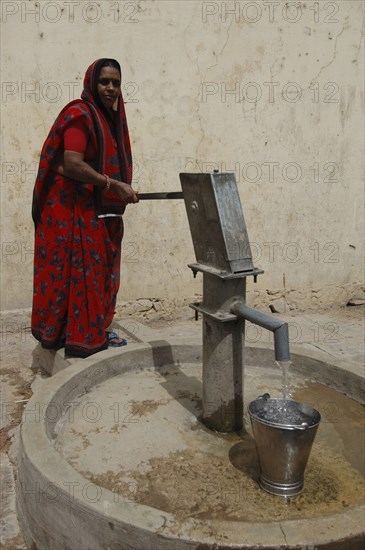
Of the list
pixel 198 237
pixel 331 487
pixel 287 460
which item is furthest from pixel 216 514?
pixel 198 237

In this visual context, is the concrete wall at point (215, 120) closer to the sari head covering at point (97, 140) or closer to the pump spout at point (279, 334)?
the sari head covering at point (97, 140)

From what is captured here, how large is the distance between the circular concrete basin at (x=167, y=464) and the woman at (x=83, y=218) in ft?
1.25

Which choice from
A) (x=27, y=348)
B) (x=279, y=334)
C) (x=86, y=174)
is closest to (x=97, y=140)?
(x=86, y=174)

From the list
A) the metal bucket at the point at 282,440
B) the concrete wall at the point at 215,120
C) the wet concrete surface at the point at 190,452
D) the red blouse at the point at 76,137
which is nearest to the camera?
the metal bucket at the point at 282,440

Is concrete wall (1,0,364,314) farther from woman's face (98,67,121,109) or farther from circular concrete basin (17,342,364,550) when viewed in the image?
circular concrete basin (17,342,364,550)

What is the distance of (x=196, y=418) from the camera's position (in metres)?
2.89

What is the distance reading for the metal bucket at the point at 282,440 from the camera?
6.79ft

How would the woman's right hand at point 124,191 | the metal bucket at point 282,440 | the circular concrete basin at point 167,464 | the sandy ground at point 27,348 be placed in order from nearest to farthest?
the circular concrete basin at point 167,464 < the metal bucket at point 282,440 < the sandy ground at point 27,348 < the woman's right hand at point 124,191

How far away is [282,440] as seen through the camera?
207cm

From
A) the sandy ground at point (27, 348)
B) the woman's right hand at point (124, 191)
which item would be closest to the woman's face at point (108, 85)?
the woman's right hand at point (124, 191)

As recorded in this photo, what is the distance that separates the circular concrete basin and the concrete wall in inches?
81.8

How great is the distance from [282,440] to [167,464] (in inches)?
24.6

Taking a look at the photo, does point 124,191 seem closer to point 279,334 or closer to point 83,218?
point 83,218

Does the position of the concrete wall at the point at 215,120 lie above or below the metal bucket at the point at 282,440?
above
